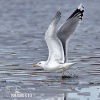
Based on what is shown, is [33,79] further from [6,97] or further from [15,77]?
[6,97]

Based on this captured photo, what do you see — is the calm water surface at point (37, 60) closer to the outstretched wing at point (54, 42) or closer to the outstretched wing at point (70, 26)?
the outstretched wing at point (54, 42)

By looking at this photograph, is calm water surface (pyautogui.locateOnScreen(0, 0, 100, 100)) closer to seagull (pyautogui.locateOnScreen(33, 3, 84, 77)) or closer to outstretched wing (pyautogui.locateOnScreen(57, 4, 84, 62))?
seagull (pyautogui.locateOnScreen(33, 3, 84, 77))

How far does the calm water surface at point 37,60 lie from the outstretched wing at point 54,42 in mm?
549

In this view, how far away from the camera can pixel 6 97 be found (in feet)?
34.7

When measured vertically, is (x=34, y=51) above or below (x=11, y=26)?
below

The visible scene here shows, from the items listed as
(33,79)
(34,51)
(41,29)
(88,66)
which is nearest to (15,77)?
(33,79)

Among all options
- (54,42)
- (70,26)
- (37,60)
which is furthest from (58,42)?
(37,60)

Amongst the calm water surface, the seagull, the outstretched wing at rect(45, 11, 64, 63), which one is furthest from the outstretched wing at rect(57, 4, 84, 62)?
the calm water surface

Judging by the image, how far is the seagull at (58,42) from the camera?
12109 mm

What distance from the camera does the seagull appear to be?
1211 cm

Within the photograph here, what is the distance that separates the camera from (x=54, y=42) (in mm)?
12273

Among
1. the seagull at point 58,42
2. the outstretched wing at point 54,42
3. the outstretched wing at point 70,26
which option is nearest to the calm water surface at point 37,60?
the seagull at point 58,42

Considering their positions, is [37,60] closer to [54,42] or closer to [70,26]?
[70,26]

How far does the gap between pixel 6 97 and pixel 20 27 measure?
15.5 metres
